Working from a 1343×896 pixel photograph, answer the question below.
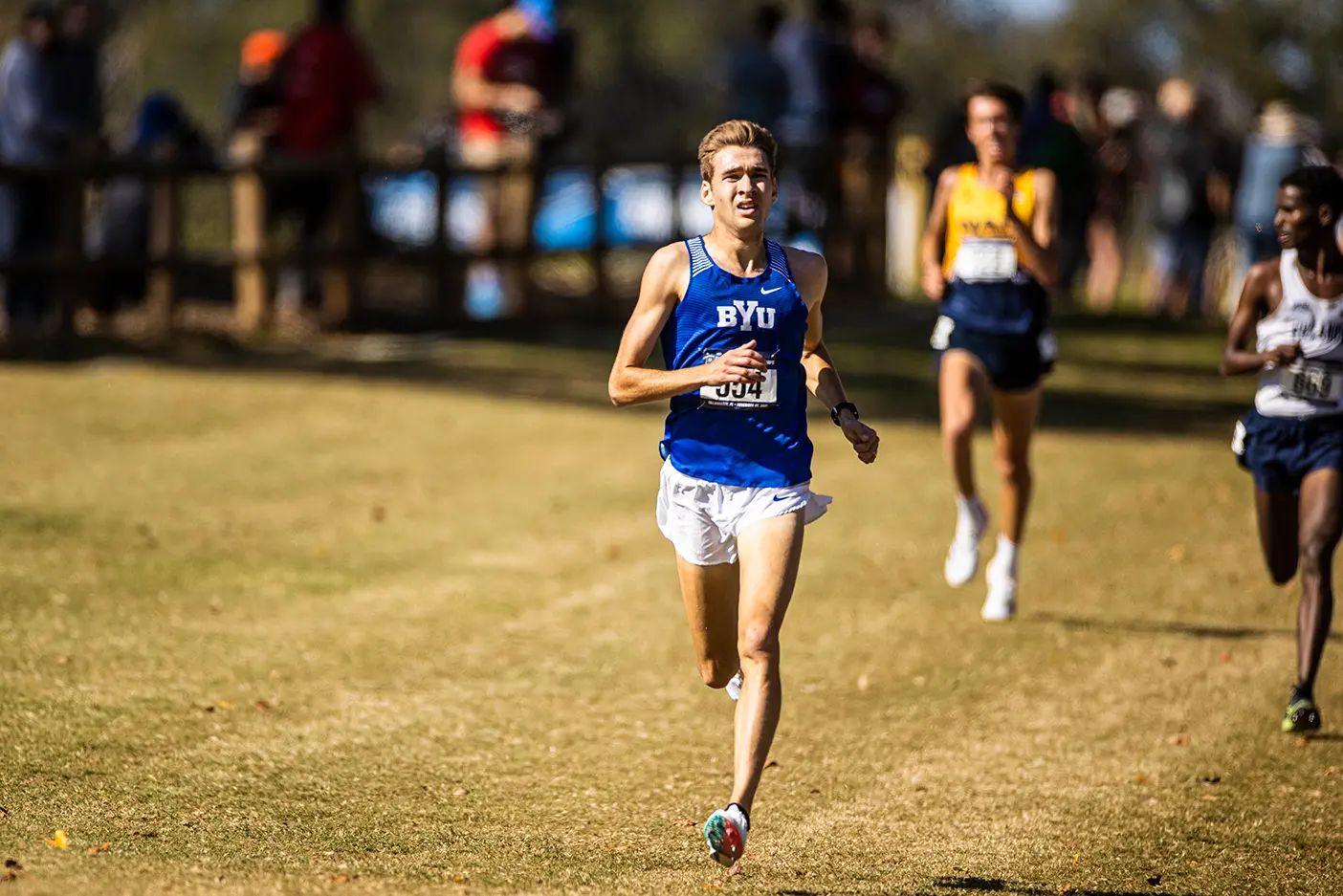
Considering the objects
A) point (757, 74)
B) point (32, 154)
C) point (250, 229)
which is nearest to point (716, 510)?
point (32, 154)

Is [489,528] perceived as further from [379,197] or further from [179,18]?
[179,18]

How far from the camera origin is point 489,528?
10922 millimetres

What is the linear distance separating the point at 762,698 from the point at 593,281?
44.1ft

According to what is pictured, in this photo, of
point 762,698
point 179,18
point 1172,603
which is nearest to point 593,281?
point 1172,603

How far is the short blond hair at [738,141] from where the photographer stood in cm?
579

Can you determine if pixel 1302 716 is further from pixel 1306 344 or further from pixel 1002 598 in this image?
pixel 1002 598

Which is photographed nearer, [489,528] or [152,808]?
[152,808]

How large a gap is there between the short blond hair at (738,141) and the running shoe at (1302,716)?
319 centimetres

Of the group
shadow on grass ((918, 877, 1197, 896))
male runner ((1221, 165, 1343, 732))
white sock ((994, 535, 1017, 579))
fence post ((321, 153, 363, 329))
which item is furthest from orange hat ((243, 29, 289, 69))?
shadow on grass ((918, 877, 1197, 896))

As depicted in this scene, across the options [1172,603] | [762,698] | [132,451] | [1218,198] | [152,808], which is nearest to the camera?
[762,698]

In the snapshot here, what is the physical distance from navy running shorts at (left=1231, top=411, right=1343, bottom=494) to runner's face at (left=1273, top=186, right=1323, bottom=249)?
2.30ft

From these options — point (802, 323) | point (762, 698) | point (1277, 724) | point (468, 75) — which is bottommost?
point (1277, 724)

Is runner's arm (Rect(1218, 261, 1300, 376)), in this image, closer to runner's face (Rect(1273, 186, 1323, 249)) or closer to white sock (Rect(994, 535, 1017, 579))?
runner's face (Rect(1273, 186, 1323, 249))

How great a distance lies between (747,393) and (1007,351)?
342cm
